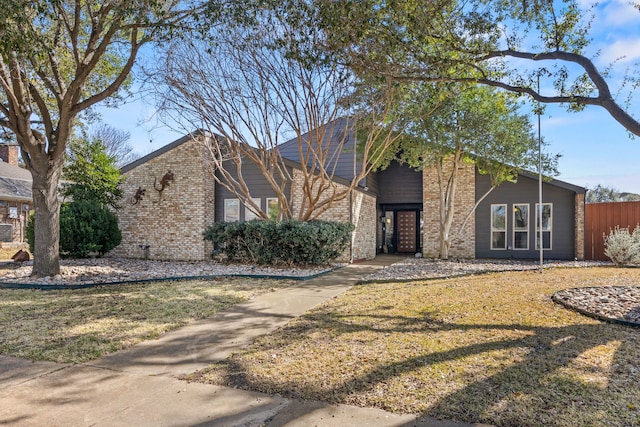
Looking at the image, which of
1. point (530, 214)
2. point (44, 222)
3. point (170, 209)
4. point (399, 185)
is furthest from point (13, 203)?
point (530, 214)

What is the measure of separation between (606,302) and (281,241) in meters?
7.35

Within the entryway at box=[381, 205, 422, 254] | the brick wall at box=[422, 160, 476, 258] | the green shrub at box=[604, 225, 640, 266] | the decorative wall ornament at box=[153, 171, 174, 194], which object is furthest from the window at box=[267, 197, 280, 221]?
the green shrub at box=[604, 225, 640, 266]

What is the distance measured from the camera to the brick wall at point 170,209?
14.9 m

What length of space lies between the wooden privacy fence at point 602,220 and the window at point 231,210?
41.6ft

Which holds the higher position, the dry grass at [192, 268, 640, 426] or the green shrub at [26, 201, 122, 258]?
the green shrub at [26, 201, 122, 258]

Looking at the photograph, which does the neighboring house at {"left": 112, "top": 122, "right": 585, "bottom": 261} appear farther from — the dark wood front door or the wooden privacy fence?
the dark wood front door

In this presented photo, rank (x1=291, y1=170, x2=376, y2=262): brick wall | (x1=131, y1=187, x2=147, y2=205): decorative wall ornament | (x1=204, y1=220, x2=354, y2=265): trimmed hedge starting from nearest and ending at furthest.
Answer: (x1=204, y1=220, x2=354, y2=265): trimmed hedge, (x1=291, y1=170, x2=376, y2=262): brick wall, (x1=131, y1=187, x2=147, y2=205): decorative wall ornament

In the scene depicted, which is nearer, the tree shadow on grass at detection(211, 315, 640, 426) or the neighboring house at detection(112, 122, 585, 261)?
the tree shadow on grass at detection(211, 315, 640, 426)

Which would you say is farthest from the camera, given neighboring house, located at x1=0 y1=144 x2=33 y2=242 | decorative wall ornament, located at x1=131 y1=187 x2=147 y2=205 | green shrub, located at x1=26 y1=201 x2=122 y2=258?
neighboring house, located at x1=0 y1=144 x2=33 y2=242

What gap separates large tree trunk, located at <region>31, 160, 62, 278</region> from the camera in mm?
9125

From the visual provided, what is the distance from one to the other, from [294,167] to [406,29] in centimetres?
781

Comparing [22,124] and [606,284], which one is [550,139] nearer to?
[606,284]

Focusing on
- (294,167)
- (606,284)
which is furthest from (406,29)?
(294,167)

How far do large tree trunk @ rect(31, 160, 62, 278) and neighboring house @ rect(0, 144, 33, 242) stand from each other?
13.7 metres
